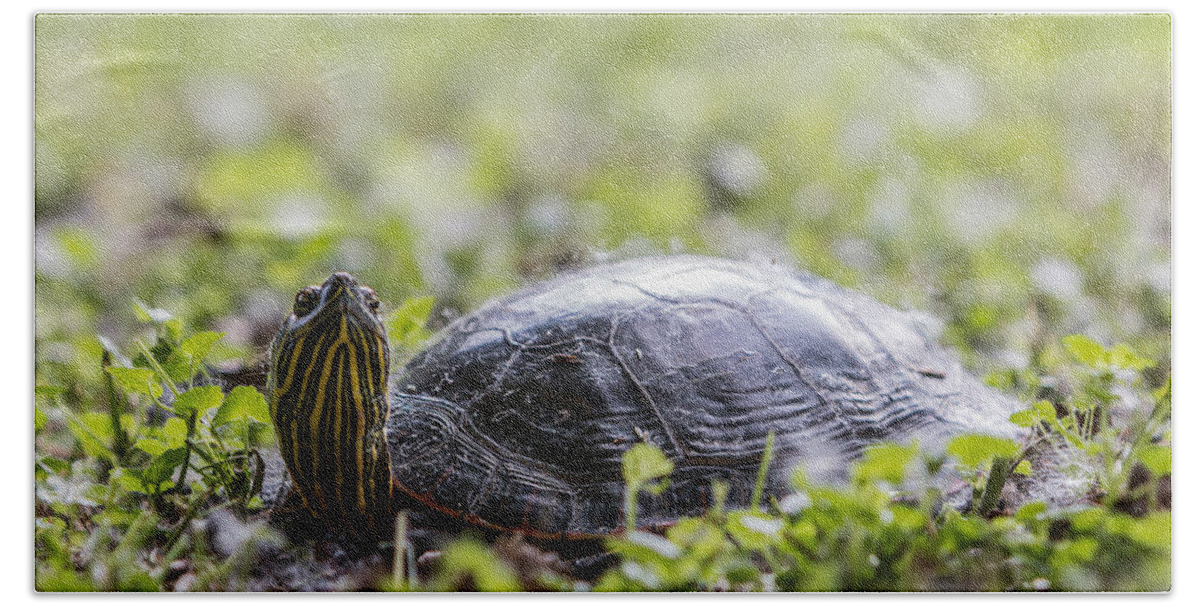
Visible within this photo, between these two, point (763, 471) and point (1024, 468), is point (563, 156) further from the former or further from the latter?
point (1024, 468)

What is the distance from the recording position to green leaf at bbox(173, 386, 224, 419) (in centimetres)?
159

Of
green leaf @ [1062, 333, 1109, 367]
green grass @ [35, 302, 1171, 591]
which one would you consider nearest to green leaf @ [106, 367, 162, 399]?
green grass @ [35, 302, 1171, 591]

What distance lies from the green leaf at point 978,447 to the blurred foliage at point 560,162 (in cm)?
43

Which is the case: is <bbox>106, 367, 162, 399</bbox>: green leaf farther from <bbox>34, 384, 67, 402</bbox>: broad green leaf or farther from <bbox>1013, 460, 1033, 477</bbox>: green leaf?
<bbox>1013, 460, 1033, 477</bbox>: green leaf

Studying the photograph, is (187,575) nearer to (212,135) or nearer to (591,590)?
(591,590)

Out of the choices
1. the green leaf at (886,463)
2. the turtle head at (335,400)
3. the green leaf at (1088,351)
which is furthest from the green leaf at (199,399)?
the green leaf at (1088,351)

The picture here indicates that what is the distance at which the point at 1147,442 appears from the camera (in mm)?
1687

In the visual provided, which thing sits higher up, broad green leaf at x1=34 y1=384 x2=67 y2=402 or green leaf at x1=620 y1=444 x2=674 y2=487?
broad green leaf at x1=34 y1=384 x2=67 y2=402

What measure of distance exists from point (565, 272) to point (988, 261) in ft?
2.83

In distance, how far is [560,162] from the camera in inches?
75.4

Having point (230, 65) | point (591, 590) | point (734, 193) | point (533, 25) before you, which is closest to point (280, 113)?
point (230, 65)

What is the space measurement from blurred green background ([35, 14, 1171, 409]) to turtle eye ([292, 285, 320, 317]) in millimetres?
397

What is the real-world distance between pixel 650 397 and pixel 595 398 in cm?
10

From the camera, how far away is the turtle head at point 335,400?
57.2 inches
